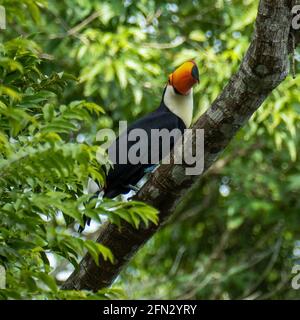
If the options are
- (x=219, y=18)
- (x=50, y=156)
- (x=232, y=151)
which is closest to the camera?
(x=50, y=156)

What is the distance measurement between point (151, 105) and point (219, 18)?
3.03 feet

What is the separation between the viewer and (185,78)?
14.4ft

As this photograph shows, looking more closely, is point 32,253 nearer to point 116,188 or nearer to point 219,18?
point 116,188

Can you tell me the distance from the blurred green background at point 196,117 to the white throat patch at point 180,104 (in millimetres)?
534

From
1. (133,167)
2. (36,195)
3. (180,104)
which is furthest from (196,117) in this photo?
(36,195)

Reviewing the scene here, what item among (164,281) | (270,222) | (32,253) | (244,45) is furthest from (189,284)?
(32,253)

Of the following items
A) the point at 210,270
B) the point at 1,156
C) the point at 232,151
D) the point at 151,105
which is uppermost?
the point at 1,156

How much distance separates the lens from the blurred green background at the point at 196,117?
5.21 m

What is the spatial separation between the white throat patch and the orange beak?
1.8 inches

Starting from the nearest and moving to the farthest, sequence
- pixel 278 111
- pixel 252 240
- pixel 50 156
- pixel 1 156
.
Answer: pixel 50 156
pixel 1 156
pixel 278 111
pixel 252 240

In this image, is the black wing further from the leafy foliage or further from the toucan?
the leafy foliage

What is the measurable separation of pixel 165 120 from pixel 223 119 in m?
1.56

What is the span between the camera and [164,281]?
6.29 m

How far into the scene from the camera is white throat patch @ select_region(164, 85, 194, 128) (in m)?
4.58
